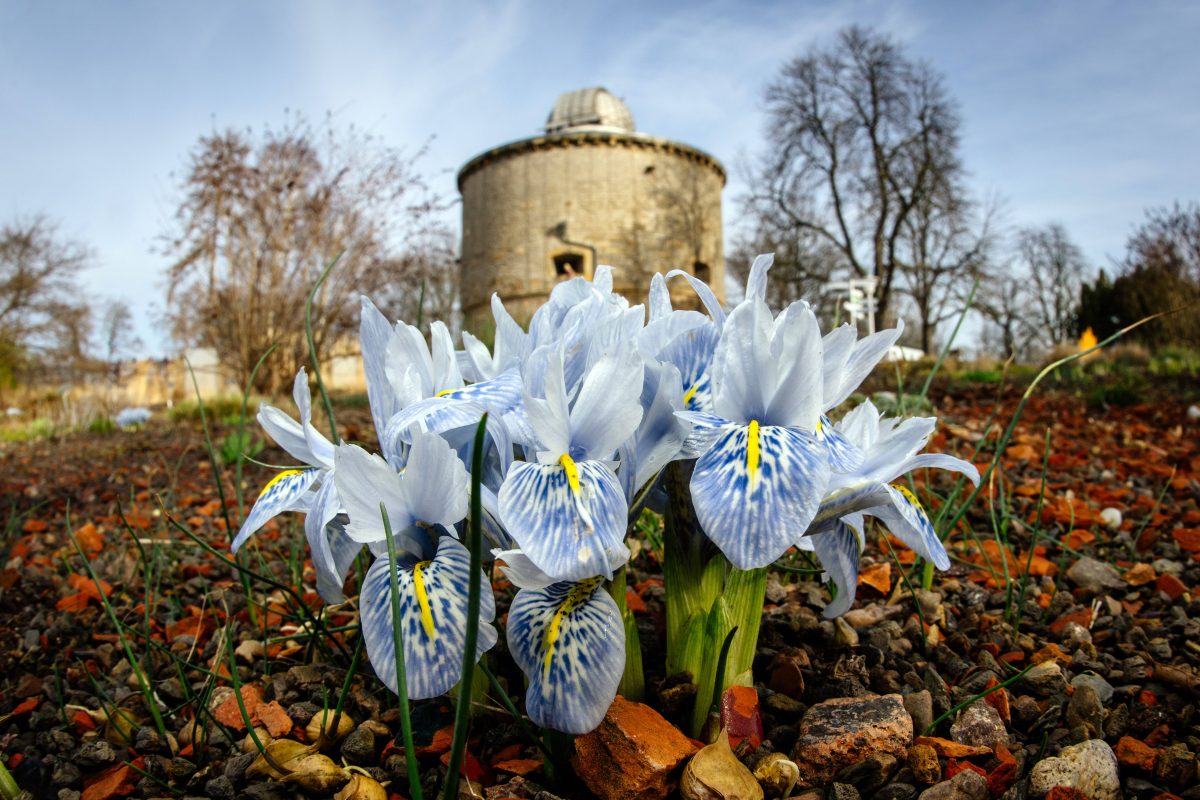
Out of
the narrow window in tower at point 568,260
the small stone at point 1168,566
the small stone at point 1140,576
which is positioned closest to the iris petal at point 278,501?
the small stone at point 1140,576

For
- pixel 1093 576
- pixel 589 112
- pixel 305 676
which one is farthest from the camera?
pixel 589 112

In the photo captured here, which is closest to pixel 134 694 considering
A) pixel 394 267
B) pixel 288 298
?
pixel 288 298

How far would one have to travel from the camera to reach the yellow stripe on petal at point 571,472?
1048 mm

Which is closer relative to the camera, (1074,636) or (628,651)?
(628,651)

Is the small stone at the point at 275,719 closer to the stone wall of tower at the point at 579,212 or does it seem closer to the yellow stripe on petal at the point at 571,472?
the yellow stripe on petal at the point at 571,472

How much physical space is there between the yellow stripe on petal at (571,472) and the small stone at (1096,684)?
44.3 inches

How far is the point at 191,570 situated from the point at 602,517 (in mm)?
2090

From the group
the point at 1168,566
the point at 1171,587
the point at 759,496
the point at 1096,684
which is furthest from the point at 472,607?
the point at 1168,566

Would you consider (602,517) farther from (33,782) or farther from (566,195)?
(566,195)

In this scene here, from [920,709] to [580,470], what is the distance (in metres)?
0.82

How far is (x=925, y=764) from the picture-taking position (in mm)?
1248

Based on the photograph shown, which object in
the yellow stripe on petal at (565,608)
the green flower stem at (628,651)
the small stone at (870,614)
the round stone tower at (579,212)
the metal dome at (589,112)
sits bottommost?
the small stone at (870,614)

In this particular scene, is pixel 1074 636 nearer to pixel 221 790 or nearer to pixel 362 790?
pixel 362 790

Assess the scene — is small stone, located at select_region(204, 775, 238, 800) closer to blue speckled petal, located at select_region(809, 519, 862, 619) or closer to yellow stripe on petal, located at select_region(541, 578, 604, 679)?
yellow stripe on petal, located at select_region(541, 578, 604, 679)
